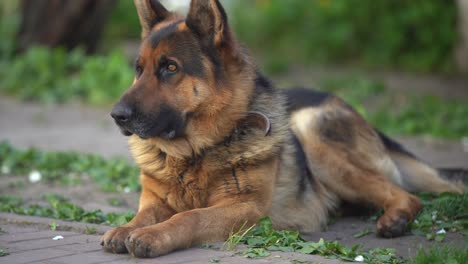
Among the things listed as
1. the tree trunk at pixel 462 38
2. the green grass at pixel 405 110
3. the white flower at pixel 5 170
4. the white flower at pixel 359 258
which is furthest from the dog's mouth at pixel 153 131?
the tree trunk at pixel 462 38

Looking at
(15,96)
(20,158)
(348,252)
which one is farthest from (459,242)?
(15,96)

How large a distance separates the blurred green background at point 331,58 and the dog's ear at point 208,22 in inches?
245

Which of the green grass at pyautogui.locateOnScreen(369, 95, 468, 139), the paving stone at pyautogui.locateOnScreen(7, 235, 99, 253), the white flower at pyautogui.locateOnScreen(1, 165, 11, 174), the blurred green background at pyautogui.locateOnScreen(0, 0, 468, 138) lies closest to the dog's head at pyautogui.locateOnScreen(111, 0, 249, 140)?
the paving stone at pyautogui.locateOnScreen(7, 235, 99, 253)

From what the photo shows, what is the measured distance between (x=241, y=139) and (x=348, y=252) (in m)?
1.16

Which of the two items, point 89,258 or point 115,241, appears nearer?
point 89,258

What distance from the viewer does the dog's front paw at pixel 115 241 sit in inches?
163

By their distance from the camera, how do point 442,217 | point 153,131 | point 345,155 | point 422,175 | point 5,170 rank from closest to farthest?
point 153,131, point 442,217, point 345,155, point 422,175, point 5,170

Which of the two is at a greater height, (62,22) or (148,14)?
(62,22)

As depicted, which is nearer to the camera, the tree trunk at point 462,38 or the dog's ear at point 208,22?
the dog's ear at point 208,22

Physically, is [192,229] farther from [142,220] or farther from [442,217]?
[442,217]

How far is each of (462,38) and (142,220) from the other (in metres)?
10.2

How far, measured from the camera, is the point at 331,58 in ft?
48.4

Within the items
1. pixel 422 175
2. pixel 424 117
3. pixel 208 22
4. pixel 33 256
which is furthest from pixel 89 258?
pixel 424 117

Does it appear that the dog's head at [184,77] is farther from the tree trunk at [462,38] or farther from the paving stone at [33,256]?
the tree trunk at [462,38]
